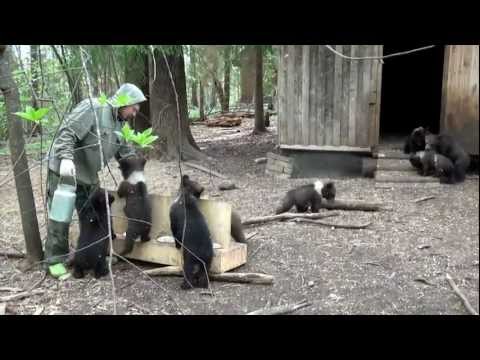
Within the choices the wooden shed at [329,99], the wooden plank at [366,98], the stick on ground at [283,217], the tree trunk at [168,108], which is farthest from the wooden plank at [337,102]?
the stick on ground at [283,217]

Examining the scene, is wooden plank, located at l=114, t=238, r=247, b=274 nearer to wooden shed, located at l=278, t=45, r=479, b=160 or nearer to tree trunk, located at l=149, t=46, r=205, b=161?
wooden shed, located at l=278, t=45, r=479, b=160

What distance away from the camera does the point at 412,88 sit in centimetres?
1762

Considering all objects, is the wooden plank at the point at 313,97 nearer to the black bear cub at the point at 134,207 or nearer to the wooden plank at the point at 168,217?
the wooden plank at the point at 168,217

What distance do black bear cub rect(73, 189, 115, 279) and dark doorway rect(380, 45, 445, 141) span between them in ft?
38.5

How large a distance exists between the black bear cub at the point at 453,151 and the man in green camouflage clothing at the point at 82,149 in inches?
251

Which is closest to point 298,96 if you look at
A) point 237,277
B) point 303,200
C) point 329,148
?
point 329,148

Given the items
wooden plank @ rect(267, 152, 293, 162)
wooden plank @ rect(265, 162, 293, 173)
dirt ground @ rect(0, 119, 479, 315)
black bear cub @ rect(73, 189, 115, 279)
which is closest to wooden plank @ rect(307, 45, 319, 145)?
wooden plank @ rect(267, 152, 293, 162)

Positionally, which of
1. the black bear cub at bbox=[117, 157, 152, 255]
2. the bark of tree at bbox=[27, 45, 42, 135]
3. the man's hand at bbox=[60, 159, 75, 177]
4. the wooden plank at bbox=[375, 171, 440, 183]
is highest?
the bark of tree at bbox=[27, 45, 42, 135]

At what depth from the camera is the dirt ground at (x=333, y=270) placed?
193 inches

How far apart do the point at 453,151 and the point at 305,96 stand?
3.21 metres

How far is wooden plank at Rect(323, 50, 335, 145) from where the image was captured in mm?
10570

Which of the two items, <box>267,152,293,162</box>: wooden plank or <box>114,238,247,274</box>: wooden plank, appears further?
<box>267,152,293,162</box>: wooden plank

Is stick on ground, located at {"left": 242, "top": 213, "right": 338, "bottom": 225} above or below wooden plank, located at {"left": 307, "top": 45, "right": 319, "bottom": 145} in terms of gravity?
below

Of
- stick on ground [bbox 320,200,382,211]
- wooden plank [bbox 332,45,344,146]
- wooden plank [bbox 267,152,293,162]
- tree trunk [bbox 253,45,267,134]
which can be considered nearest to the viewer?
stick on ground [bbox 320,200,382,211]
